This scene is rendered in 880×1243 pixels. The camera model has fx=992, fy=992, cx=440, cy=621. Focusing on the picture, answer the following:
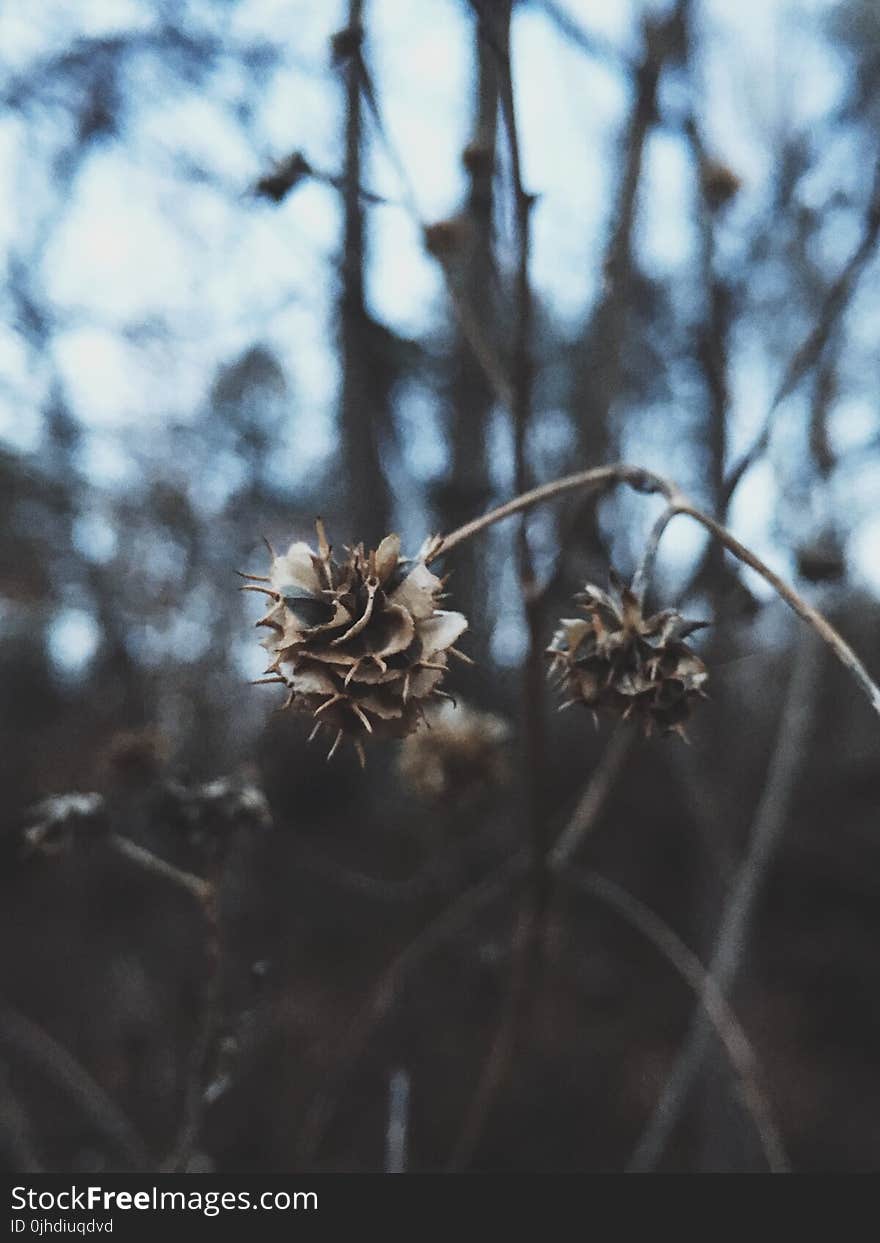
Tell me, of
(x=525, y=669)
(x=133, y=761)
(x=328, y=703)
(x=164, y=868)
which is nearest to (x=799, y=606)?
(x=328, y=703)

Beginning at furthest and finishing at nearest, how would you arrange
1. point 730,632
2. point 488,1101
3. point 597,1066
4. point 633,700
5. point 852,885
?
point 852,885, point 597,1066, point 730,632, point 488,1101, point 633,700

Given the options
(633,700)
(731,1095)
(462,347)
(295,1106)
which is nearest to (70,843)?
(633,700)

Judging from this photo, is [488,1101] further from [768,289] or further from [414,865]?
[414,865]

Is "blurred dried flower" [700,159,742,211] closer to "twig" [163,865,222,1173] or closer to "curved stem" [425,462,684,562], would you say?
"curved stem" [425,462,684,562]

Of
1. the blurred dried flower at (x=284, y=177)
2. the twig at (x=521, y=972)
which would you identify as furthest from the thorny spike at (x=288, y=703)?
the blurred dried flower at (x=284, y=177)

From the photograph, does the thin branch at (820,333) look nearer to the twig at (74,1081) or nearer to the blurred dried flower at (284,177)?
the blurred dried flower at (284,177)
